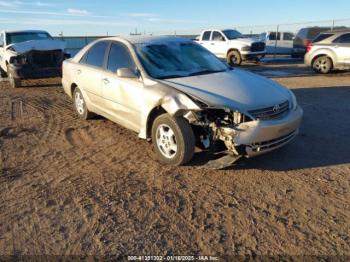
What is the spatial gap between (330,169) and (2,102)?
8126mm

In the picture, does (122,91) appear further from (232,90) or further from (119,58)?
(232,90)

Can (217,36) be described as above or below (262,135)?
above

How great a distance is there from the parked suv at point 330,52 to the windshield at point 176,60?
9113 mm

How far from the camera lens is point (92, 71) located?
20.6 ft

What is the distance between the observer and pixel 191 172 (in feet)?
15.0

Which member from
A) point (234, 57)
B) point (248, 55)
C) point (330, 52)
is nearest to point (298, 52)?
point (248, 55)

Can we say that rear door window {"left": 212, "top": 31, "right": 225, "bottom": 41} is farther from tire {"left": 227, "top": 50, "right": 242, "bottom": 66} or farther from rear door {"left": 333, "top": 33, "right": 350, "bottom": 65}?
rear door {"left": 333, "top": 33, "right": 350, "bottom": 65}

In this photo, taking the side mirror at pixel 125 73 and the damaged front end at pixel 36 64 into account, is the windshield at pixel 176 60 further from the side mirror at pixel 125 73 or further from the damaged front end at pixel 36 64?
the damaged front end at pixel 36 64

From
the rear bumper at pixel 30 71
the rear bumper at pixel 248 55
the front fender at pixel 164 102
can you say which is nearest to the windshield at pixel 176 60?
the front fender at pixel 164 102

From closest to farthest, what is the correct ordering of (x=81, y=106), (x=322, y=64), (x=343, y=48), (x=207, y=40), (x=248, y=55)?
(x=81, y=106) → (x=343, y=48) → (x=322, y=64) → (x=248, y=55) → (x=207, y=40)

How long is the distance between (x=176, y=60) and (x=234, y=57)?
44.4ft

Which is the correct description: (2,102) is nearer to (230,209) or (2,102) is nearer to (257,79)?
(257,79)

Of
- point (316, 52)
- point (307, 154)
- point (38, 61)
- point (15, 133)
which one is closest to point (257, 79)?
point (307, 154)

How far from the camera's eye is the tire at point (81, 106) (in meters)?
7.02
